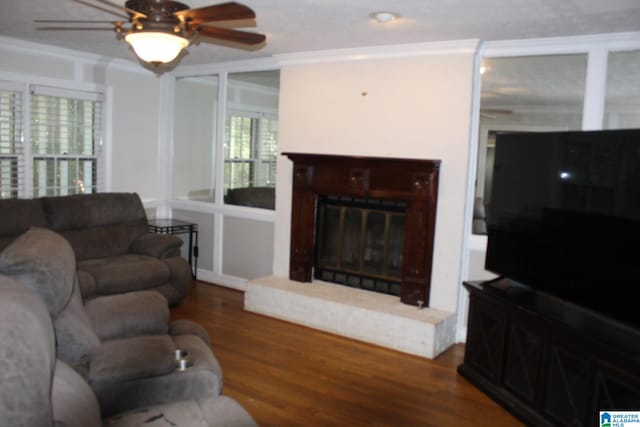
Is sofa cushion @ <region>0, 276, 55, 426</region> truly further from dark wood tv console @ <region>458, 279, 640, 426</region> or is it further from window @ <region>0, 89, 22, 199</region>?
window @ <region>0, 89, 22, 199</region>

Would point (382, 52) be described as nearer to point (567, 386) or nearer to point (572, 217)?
point (572, 217)

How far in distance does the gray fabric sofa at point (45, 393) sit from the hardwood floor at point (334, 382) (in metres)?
1.00

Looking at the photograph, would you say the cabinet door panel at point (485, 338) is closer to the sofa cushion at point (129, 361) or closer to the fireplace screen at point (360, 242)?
the fireplace screen at point (360, 242)

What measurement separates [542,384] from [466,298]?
55.0 inches

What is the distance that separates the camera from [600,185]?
2811 mm

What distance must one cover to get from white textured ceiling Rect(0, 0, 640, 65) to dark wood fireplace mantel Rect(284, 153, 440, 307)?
0.98 m

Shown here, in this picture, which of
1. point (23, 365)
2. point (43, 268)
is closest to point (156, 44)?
point (43, 268)

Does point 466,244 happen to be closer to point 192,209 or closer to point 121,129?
point 192,209

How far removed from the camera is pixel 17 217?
4.43 meters

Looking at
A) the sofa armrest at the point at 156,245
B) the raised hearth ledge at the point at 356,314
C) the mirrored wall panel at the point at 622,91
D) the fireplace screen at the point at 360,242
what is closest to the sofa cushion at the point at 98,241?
the sofa armrest at the point at 156,245

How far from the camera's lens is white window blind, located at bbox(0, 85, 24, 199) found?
480 centimetres

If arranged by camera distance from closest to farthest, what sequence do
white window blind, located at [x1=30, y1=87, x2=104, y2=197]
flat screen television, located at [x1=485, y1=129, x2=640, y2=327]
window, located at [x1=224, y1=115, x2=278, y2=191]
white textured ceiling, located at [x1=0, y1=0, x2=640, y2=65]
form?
flat screen television, located at [x1=485, y1=129, x2=640, y2=327]
white textured ceiling, located at [x1=0, y1=0, x2=640, y2=65]
white window blind, located at [x1=30, y1=87, x2=104, y2=197]
window, located at [x1=224, y1=115, x2=278, y2=191]

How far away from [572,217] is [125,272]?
3449mm

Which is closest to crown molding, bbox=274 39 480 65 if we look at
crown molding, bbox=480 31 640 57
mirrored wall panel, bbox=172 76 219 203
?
crown molding, bbox=480 31 640 57
